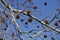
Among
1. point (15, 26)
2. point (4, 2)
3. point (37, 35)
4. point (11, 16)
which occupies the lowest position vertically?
point (37, 35)

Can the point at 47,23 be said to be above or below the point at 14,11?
below

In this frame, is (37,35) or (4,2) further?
(37,35)

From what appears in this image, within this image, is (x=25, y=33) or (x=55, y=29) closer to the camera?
(x=55, y=29)

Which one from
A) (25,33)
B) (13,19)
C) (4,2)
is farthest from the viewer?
(25,33)

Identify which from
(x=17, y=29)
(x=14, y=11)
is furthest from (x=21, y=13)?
(x=17, y=29)

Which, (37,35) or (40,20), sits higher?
(40,20)

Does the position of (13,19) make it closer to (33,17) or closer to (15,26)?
(15,26)

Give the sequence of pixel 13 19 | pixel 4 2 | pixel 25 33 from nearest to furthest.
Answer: pixel 4 2
pixel 13 19
pixel 25 33

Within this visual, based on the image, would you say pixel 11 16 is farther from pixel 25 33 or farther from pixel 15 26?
pixel 25 33

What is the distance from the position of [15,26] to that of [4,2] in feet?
1.80

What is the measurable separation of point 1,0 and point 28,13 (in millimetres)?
589

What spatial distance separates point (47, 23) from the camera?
296cm

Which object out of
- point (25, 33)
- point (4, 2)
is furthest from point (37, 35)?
point (4, 2)

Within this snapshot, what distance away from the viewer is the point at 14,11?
3.02 metres
